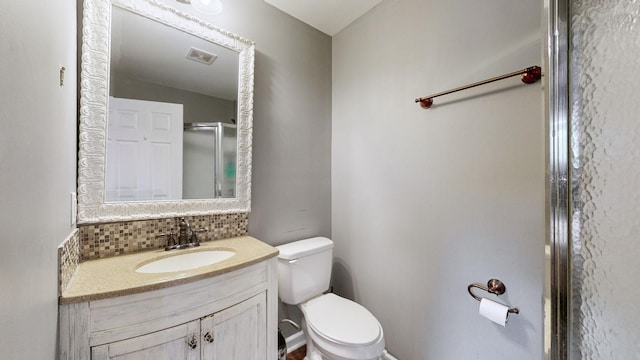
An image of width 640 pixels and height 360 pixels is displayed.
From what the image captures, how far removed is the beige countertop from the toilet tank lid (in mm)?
266

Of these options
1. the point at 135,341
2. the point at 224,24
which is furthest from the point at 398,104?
the point at 135,341

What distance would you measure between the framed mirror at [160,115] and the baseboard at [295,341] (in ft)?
3.38

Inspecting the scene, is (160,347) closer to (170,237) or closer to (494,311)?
(170,237)

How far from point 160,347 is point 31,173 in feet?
2.23

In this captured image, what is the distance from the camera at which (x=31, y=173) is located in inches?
20.1

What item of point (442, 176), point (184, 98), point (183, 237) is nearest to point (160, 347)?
point (183, 237)

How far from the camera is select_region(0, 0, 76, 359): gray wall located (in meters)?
0.39

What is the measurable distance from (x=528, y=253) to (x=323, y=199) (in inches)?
50.6

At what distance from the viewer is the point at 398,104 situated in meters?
1.47

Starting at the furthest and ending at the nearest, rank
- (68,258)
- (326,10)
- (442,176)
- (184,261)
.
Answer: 1. (326,10)
2. (442,176)
3. (184,261)
4. (68,258)

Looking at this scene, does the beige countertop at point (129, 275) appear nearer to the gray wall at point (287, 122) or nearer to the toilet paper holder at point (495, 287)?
the gray wall at point (287, 122)

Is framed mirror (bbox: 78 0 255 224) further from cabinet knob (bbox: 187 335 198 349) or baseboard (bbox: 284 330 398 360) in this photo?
baseboard (bbox: 284 330 398 360)

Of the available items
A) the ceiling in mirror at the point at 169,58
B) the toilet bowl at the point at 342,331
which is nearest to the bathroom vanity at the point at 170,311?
the toilet bowl at the point at 342,331

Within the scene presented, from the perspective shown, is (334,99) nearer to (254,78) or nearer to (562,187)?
(254,78)
